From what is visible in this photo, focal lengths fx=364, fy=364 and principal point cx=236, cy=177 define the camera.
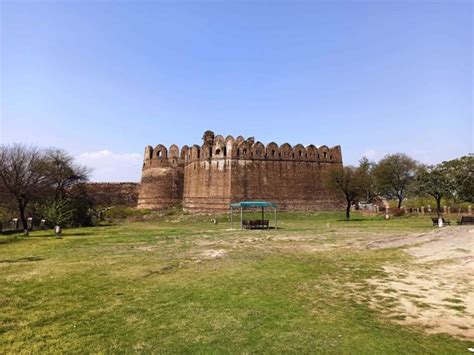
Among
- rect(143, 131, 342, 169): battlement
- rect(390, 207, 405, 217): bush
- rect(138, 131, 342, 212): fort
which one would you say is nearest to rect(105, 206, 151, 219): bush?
rect(138, 131, 342, 212): fort

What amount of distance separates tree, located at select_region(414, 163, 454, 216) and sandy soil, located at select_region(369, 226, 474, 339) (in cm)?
1735

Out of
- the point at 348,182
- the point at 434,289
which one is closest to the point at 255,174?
the point at 348,182

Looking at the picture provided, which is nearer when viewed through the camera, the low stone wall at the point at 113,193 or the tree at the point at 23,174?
the tree at the point at 23,174

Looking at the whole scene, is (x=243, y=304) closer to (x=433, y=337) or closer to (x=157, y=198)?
(x=433, y=337)

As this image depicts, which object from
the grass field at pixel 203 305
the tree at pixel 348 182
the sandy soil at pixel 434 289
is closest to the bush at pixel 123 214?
the tree at pixel 348 182

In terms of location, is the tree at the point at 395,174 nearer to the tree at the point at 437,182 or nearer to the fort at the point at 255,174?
the fort at the point at 255,174

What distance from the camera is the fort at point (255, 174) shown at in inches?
1444

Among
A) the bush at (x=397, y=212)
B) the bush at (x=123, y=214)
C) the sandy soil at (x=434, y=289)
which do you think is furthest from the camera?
the bush at (x=123, y=214)

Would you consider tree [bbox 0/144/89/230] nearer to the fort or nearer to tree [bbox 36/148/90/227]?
tree [bbox 36/148/90/227]

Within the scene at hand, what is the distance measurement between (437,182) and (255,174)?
53.2ft

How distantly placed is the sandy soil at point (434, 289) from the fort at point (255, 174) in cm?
2434

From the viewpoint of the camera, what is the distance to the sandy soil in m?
5.65

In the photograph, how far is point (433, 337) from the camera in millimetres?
4969

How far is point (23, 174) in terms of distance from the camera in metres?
26.8
